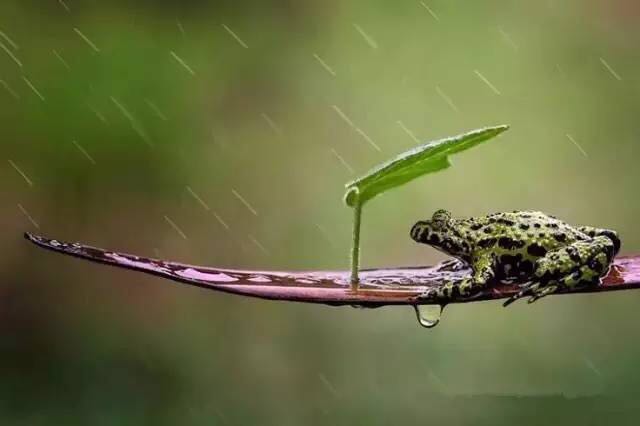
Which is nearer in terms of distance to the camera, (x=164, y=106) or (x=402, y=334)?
(x=402, y=334)

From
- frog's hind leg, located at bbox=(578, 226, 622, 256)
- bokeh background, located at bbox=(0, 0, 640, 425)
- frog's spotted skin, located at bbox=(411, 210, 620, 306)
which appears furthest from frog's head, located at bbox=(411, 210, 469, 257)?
bokeh background, located at bbox=(0, 0, 640, 425)

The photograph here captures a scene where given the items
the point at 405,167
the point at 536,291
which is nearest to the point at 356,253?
the point at 405,167

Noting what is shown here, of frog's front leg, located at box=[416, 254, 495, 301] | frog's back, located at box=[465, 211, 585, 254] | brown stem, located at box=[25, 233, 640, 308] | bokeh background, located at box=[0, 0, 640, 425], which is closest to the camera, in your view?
brown stem, located at box=[25, 233, 640, 308]

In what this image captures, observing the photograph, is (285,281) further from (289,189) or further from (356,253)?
(289,189)

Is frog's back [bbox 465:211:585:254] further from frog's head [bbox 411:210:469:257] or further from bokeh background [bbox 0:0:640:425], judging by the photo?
bokeh background [bbox 0:0:640:425]

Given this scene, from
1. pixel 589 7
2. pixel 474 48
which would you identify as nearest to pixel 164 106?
pixel 474 48

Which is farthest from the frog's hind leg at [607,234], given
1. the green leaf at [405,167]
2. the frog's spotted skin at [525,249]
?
the green leaf at [405,167]

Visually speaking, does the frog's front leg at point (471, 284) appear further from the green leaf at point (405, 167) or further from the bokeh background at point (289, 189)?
the bokeh background at point (289, 189)

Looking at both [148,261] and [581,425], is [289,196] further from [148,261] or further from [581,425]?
[148,261]
